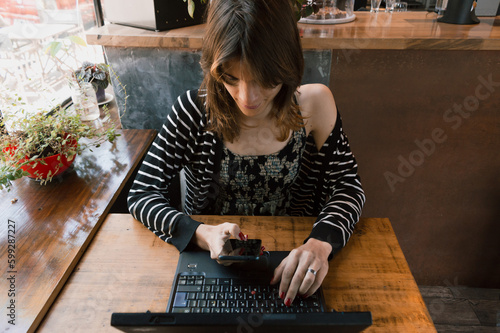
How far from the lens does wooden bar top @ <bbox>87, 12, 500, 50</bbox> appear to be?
1.31 meters

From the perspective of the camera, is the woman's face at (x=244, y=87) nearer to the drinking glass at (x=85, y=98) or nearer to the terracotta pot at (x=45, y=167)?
the terracotta pot at (x=45, y=167)

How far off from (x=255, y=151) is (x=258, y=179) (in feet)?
0.34

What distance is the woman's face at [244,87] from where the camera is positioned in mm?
900

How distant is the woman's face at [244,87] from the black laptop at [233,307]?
40 centimetres

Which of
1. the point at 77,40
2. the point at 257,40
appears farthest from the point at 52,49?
the point at 257,40

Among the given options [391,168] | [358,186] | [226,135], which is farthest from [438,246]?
[226,135]

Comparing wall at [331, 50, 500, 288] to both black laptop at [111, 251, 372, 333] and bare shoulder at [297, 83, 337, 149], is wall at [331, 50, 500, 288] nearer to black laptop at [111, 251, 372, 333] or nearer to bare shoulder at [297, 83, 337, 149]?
bare shoulder at [297, 83, 337, 149]

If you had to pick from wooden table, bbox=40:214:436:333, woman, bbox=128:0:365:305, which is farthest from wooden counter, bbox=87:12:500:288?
wooden table, bbox=40:214:436:333

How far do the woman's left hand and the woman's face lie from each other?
0.40 m

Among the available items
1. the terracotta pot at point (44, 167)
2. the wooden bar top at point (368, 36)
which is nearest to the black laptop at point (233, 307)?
the terracotta pot at point (44, 167)

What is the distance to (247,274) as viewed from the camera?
86cm

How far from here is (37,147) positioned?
46.8 inches

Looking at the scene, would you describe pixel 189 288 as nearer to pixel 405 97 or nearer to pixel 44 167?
pixel 44 167

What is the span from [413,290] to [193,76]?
115 cm
